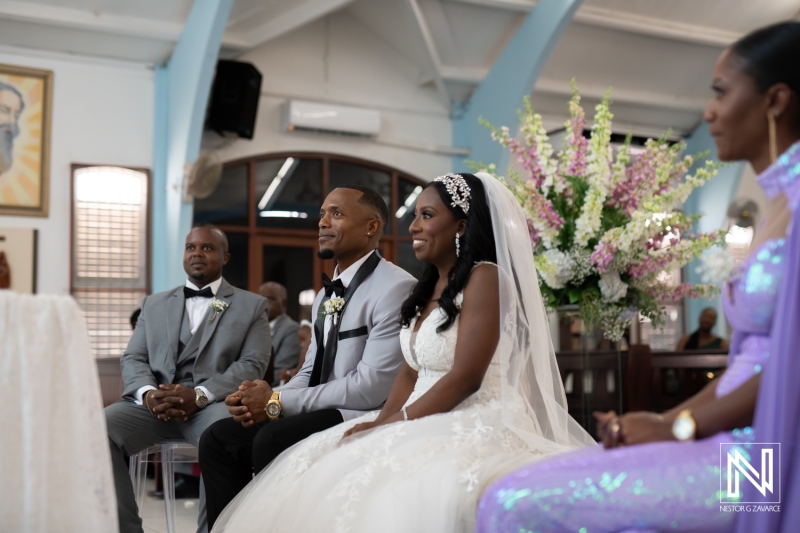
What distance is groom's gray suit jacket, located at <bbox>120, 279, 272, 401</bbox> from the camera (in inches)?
158

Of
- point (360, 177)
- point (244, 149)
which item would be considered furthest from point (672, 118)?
point (244, 149)

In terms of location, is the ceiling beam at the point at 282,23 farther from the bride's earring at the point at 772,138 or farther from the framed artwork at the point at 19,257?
the bride's earring at the point at 772,138

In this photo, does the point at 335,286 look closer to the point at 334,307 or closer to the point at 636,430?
the point at 334,307

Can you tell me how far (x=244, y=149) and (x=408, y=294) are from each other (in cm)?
625

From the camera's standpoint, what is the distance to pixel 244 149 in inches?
365

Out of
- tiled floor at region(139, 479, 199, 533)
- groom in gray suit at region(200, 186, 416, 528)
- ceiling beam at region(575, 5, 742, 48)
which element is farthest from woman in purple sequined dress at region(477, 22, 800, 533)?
ceiling beam at region(575, 5, 742, 48)

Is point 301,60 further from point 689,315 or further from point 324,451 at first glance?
point 324,451

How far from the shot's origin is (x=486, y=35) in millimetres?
9688

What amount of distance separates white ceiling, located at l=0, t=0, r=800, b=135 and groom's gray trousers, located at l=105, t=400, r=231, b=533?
5.30m

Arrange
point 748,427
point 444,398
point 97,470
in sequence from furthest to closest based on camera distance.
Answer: point 444,398 < point 97,470 < point 748,427

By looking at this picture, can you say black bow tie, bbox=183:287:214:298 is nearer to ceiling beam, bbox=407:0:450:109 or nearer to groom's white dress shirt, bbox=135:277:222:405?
groom's white dress shirt, bbox=135:277:222:405

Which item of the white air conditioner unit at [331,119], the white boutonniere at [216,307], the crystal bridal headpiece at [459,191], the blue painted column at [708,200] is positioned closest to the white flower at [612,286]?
the crystal bridal headpiece at [459,191]

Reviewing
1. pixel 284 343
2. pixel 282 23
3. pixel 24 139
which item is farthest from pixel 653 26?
pixel 24 139

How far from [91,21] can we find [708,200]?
8.23 metres
